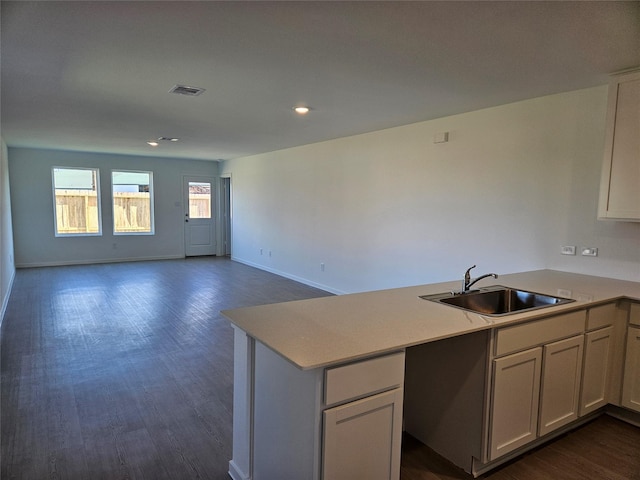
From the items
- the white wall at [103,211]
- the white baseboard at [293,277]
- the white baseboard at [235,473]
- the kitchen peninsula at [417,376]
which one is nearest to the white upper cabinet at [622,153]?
the kitchen peninsula at [417,376]

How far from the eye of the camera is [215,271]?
8.05m

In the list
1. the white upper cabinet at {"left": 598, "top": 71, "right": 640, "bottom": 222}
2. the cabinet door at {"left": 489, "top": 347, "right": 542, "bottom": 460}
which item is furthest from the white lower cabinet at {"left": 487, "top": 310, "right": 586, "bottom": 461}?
the white upper cabinet at {"left": 598, "top": 71, "right": 640, "bottom": 222}

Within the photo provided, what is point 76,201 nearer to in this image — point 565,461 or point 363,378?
point 363,378

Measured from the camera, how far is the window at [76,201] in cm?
830

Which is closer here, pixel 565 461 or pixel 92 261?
pixel 565 461

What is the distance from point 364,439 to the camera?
1638mm

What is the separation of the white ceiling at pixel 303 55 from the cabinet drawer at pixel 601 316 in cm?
155

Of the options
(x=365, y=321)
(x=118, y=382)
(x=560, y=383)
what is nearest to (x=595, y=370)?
(x=560, y=383)

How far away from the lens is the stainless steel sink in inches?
97.3

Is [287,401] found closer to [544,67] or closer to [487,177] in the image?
[544,67]

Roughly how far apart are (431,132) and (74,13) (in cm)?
348

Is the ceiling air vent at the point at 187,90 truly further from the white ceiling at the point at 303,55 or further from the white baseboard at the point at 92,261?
the white baseboard at the point at 92,261

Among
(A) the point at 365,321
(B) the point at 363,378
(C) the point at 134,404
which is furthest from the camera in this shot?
(C) the point at 134,404

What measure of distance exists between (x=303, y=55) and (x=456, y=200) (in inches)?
94.7
